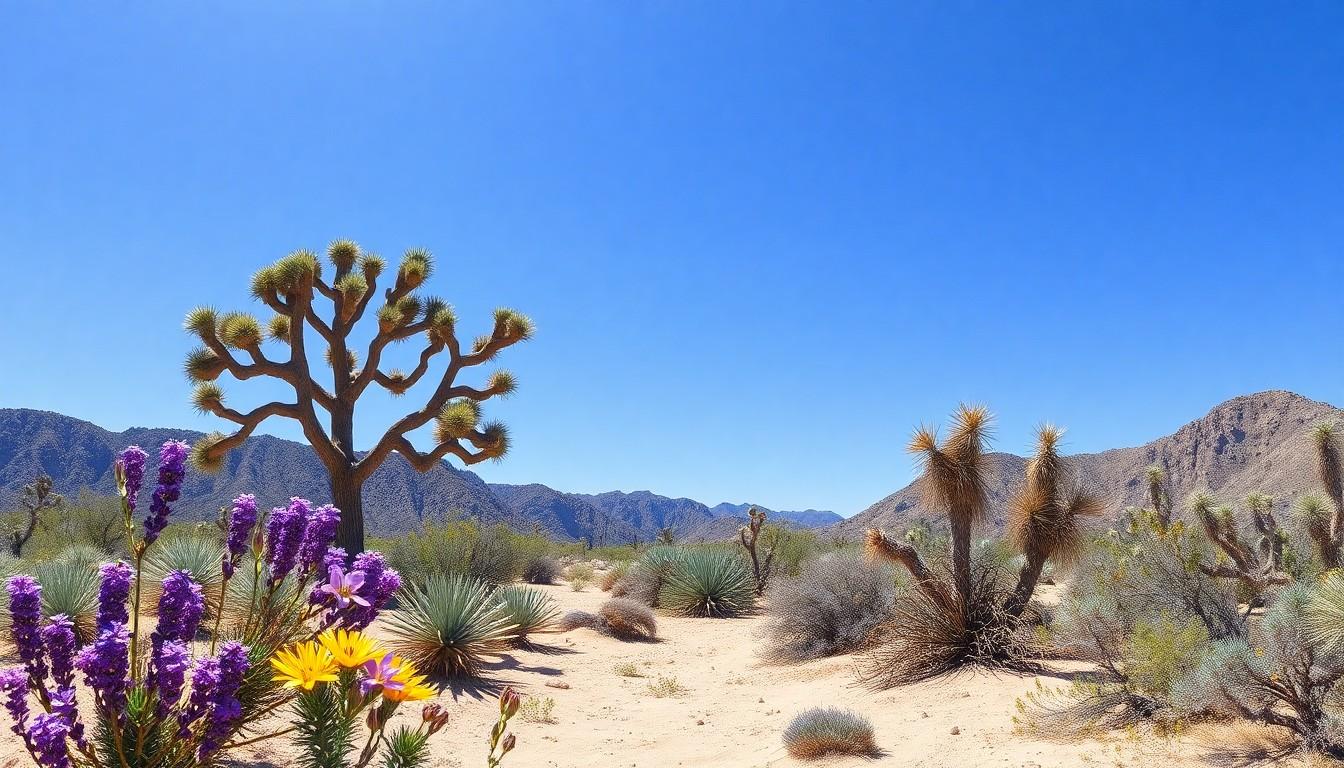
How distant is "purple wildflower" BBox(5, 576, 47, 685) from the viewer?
2713 millimetres

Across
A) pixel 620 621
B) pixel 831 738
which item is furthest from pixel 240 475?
pixel 831 738

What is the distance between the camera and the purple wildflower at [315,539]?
370cm

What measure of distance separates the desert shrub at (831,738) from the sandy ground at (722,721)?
11 centimetres

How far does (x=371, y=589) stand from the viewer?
132 inches

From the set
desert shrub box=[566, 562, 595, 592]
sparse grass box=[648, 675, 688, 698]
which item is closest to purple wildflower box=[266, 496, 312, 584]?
sparse grass box=[648, 675, 688, 698]

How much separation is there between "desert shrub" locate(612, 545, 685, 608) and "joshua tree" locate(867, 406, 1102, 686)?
8.90m

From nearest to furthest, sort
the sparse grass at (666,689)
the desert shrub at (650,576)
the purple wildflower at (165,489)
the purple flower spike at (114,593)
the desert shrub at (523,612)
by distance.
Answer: the purple flower spike at (114,593), the purple wildflower at (165,489), the sparse grass at (666,689), the desert shrub at (523,612), the desert shrub at (650,576)

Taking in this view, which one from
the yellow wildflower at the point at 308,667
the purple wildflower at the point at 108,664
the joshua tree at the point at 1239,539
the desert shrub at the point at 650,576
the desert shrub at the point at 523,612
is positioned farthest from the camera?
the desert shrub at the point at 650,576


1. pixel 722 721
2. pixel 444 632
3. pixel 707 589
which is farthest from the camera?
pixel 707 589

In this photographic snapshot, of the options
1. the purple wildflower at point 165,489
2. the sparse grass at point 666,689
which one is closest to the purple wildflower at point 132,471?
the purple wildflower at point 165,489

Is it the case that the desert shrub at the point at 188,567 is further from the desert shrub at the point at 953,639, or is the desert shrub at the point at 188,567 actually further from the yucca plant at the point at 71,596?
the desert shrub at the point at 953,639

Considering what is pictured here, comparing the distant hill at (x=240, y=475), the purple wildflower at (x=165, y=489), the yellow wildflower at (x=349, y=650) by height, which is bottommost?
the yellow wildflower at (x=349, y=650)

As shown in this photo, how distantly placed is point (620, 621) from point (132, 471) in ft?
37.9

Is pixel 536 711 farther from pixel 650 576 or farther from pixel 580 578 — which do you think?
pixel 580 578
